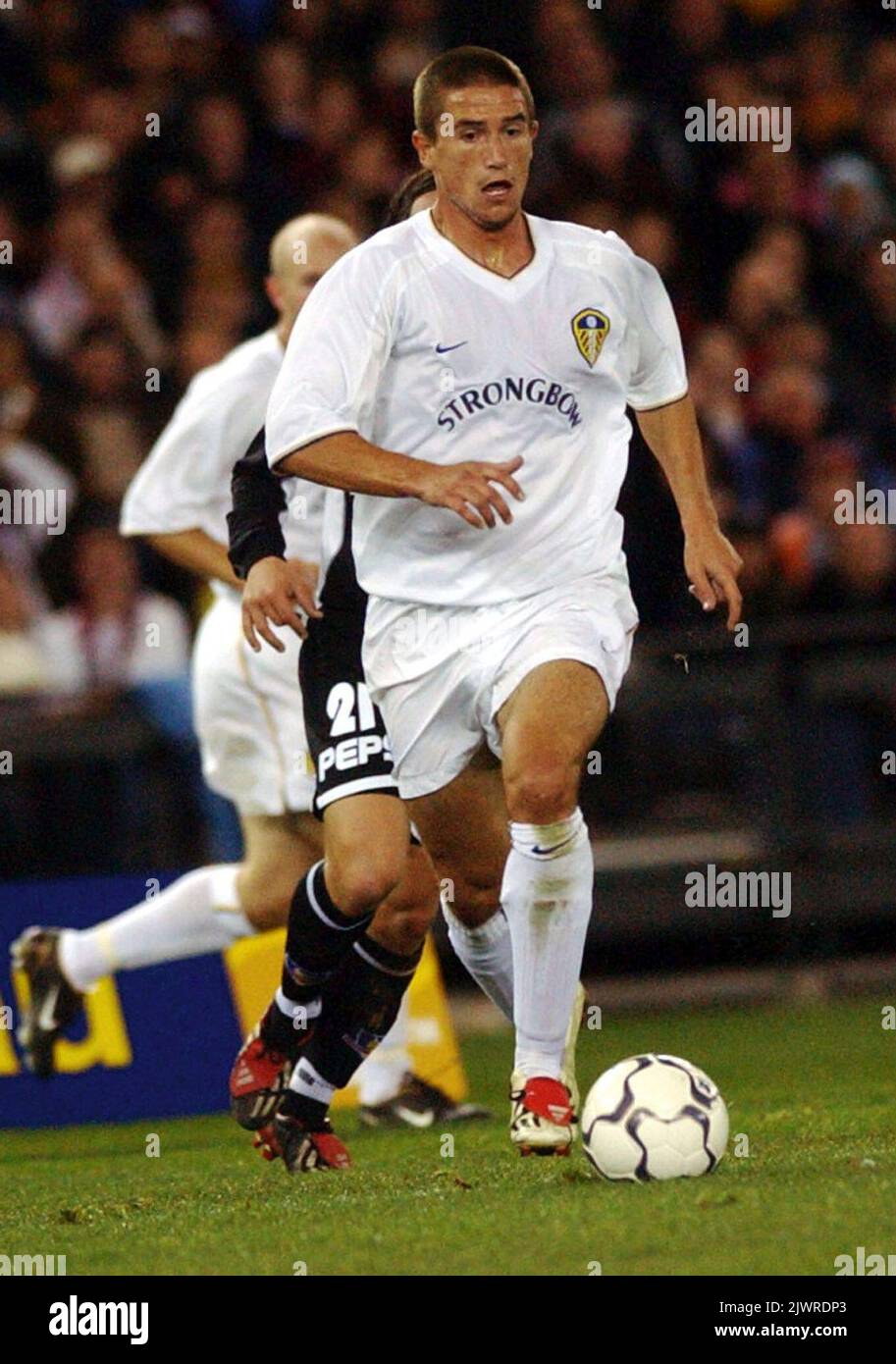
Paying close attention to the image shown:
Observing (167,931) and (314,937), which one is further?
(167,931)

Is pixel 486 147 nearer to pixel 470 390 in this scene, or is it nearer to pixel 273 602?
pixel 470 390

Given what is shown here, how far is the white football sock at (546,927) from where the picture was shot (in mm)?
6008

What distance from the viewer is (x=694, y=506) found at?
6.41 meters

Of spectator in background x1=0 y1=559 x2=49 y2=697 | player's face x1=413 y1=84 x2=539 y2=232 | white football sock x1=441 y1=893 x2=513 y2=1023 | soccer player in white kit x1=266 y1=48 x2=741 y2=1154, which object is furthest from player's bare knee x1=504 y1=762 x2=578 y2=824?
spectator in background x1=0 y1=559 x2=49 y2=697

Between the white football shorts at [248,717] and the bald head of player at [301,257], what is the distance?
94 cm

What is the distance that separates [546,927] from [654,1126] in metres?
0.59

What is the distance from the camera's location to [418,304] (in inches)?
246

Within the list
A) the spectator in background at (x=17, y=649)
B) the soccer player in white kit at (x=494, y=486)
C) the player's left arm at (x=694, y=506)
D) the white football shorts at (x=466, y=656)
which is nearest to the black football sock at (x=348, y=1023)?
the soccer player in white kit at (x=494, y=486)

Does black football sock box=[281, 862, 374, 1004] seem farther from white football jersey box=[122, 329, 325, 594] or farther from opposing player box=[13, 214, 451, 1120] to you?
white football jersey box=[122, 329, 325, 594]

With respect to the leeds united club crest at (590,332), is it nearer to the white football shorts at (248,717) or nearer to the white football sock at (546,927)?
the white football sock at (546,927)

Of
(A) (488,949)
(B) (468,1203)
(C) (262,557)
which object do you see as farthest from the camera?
(A) (488,949)

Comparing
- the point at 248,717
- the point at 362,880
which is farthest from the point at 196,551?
the point at 362,880

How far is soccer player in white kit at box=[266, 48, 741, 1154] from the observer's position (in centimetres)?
604
